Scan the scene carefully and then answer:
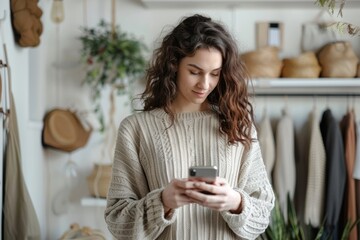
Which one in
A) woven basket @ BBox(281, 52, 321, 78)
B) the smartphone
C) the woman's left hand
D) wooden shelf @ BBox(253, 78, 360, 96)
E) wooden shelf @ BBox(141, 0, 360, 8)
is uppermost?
wooden shelf @ BBox(141, 0, 360, 8)

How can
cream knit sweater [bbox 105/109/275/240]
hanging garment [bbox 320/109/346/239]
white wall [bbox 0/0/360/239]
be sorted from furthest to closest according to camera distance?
1. white wall [bbox 0/0/360/239]
2. hanging garment [bbox 320/109/346/239]
3. cream knit sweater [bbox 105/109/275/240]

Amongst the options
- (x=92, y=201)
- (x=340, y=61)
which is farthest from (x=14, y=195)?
(x=340, y=61)

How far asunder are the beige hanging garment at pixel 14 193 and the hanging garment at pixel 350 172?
1.64m

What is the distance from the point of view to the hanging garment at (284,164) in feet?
10.3

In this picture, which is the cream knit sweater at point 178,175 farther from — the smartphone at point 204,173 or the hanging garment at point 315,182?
the hanging garment at point 315,182

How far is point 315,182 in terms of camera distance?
122 inches

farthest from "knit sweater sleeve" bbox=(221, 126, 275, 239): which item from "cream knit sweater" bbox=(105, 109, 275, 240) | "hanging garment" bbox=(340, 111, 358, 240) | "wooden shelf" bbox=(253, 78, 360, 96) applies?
"hanging garment" bbox=(340, 111, 358, 240)

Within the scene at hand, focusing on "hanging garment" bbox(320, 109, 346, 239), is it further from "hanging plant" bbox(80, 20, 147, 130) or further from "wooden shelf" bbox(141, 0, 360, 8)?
"hanging plant" bbox(80, 20, 147, 130)

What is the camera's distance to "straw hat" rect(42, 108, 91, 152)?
3.23 m

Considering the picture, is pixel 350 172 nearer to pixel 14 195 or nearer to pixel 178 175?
pixel 14 195

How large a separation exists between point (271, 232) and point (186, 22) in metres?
1.72

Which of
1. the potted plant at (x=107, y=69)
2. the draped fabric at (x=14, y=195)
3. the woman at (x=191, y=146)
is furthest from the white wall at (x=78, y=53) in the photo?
the woman at (x=191, y=146)

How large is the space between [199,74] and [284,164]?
1.79 metres

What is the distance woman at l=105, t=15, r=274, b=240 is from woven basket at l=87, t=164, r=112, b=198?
1.72 m
